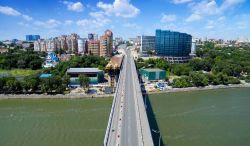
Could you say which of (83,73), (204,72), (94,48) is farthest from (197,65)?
(94,48)

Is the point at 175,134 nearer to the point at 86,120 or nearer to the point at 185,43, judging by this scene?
the point at 86,120

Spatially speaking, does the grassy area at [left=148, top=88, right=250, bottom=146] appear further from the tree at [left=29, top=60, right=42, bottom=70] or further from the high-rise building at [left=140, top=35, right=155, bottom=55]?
the high-rise building at [left=140, top=35, right=155, bottom=55]

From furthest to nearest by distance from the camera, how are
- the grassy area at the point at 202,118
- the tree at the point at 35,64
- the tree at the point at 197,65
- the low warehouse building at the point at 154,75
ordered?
the tree at the point at 35,64 → the tree at the point at 197,65 → the low warehouse building at the point at 154,75 → the grassy area at the point at 202,118

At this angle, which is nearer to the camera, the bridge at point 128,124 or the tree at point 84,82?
the bridge at point 128,124

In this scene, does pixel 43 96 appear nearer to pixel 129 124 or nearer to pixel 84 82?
pixel 84 82

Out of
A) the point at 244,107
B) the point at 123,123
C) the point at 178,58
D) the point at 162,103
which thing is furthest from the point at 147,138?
the point at 178,58

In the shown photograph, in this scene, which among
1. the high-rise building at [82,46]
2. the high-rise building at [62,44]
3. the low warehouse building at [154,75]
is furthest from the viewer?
the high-rise building at [62,44]

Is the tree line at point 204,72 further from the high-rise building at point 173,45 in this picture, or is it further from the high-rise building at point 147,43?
the high-rise building at point 147,43

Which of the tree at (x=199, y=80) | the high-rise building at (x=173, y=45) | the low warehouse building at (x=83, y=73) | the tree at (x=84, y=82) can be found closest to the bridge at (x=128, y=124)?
the tree at (x=84, y=82)
